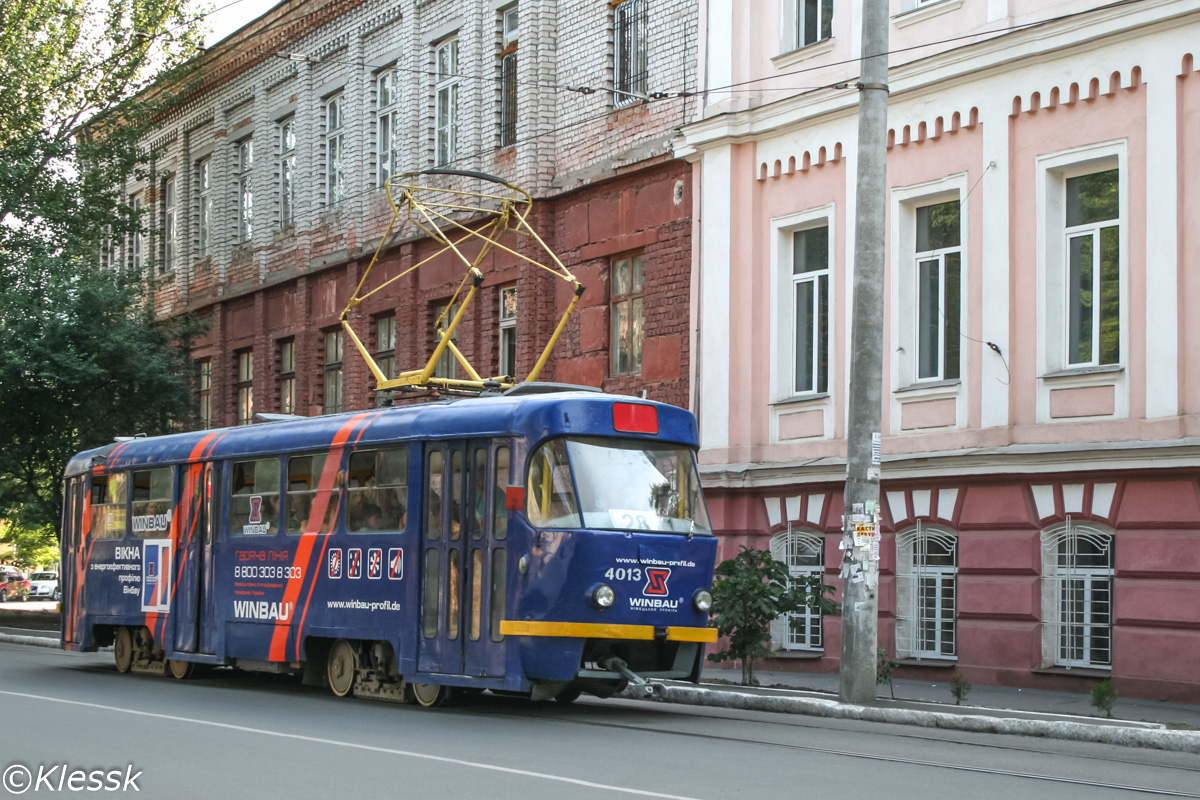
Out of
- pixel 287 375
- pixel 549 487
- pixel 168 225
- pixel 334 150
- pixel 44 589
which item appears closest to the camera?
pixel 549 487

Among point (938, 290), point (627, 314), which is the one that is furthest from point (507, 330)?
point (938, 290)

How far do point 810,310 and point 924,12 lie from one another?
13.4 ft

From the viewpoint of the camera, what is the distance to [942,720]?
1417 centimetres

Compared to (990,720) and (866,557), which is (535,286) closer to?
(866,557)

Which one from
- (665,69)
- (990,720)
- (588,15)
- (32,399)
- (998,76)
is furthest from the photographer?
(32,399)

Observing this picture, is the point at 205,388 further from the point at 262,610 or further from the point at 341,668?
the point at 341,668

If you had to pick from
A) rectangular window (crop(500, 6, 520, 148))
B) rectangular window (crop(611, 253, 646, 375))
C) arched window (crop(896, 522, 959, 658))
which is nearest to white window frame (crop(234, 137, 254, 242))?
rectangular window (crop(500, 6, 520, 148))

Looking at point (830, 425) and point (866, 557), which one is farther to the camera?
point (830, 425)

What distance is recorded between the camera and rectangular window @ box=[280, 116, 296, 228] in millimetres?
34625

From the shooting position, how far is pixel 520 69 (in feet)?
88.1

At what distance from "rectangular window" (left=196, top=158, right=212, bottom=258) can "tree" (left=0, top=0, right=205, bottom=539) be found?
1.35 m

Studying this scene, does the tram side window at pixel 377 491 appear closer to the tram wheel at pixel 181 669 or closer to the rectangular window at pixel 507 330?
the tram wheel at pixel 181 669

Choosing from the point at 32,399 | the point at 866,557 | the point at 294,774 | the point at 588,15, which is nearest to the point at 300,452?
the point at 866,557

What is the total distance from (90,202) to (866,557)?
25.8 meters
